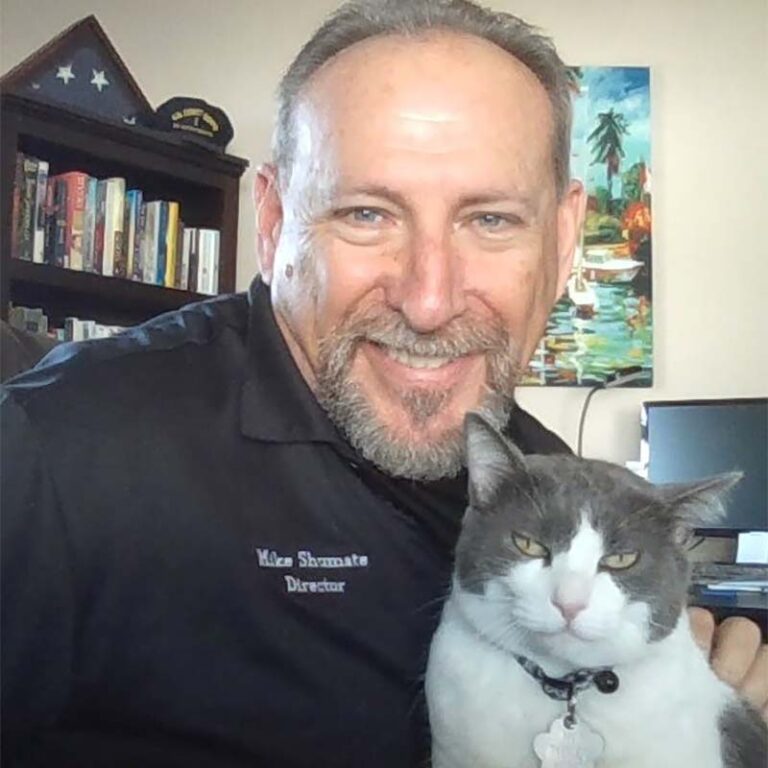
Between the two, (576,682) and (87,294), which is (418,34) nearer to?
(576,682)

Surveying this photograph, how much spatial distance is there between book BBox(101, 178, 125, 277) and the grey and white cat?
168 centimetres

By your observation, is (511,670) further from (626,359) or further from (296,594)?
(626,359)

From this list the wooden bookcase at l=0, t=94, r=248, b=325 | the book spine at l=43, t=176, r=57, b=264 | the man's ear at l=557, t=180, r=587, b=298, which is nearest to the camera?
the man's ear at l=557, t=180, r=587, b=298

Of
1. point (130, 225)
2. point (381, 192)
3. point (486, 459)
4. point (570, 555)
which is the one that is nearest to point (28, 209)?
point (130, 225)

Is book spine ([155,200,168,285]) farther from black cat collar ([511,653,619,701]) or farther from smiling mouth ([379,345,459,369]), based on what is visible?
black cat collar ([511,653,619,701])

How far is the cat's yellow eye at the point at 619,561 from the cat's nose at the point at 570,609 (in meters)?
0.05

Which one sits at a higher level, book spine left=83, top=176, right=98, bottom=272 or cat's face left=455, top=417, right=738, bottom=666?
book spine left=83, top=176, right=98, bottom=272

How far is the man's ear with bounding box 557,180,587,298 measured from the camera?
1.26 metres

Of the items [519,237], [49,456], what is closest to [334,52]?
[519,237]

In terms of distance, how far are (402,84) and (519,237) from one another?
0.65ft

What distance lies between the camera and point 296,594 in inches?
38.3

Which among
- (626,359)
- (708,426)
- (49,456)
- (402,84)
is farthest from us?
(626,359)

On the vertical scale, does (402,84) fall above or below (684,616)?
above

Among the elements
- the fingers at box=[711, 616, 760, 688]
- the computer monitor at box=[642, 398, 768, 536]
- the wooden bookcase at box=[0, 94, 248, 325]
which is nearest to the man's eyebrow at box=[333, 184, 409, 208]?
the fingers at box=[711, 616, 760, 688]
